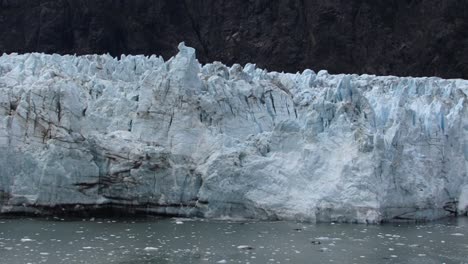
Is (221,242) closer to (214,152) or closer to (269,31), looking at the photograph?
(214,152)

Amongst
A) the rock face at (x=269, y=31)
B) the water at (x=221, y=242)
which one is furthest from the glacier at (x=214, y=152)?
the rock face at (x=269, y=31)

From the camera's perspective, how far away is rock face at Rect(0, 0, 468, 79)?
24812 mm

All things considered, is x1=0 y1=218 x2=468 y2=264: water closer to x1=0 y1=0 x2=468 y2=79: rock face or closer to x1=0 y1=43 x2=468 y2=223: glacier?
x1=0 y1=43 x2=468 y2=223: glacier

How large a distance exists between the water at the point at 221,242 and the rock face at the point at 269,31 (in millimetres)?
16298

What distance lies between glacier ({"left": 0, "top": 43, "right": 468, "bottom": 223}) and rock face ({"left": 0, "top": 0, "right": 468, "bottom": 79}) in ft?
48.3

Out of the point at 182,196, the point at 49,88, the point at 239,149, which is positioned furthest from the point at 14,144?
the point at 239,149

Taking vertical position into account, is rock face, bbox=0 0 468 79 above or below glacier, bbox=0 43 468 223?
above

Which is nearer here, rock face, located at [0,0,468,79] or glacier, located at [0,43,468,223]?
glacier, located at [0,43,468,223]

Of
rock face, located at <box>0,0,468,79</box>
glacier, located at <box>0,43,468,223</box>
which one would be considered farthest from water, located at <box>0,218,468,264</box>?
rock face, located at <box>0,0,468,79</box>

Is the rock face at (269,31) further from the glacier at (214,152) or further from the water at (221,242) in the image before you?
the water at (221,242)

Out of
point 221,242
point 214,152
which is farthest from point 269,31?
point 221,242

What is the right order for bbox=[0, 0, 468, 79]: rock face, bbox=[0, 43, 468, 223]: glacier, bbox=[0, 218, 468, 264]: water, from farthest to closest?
bbox=[0, 0, 468, 79]: rock face → bbox=[0, 43, 468, 223]: glacier → bbox=[0, 218, 468, 264]: water

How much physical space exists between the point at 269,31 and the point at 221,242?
19987mm

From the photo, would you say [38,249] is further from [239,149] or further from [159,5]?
[159,5]
